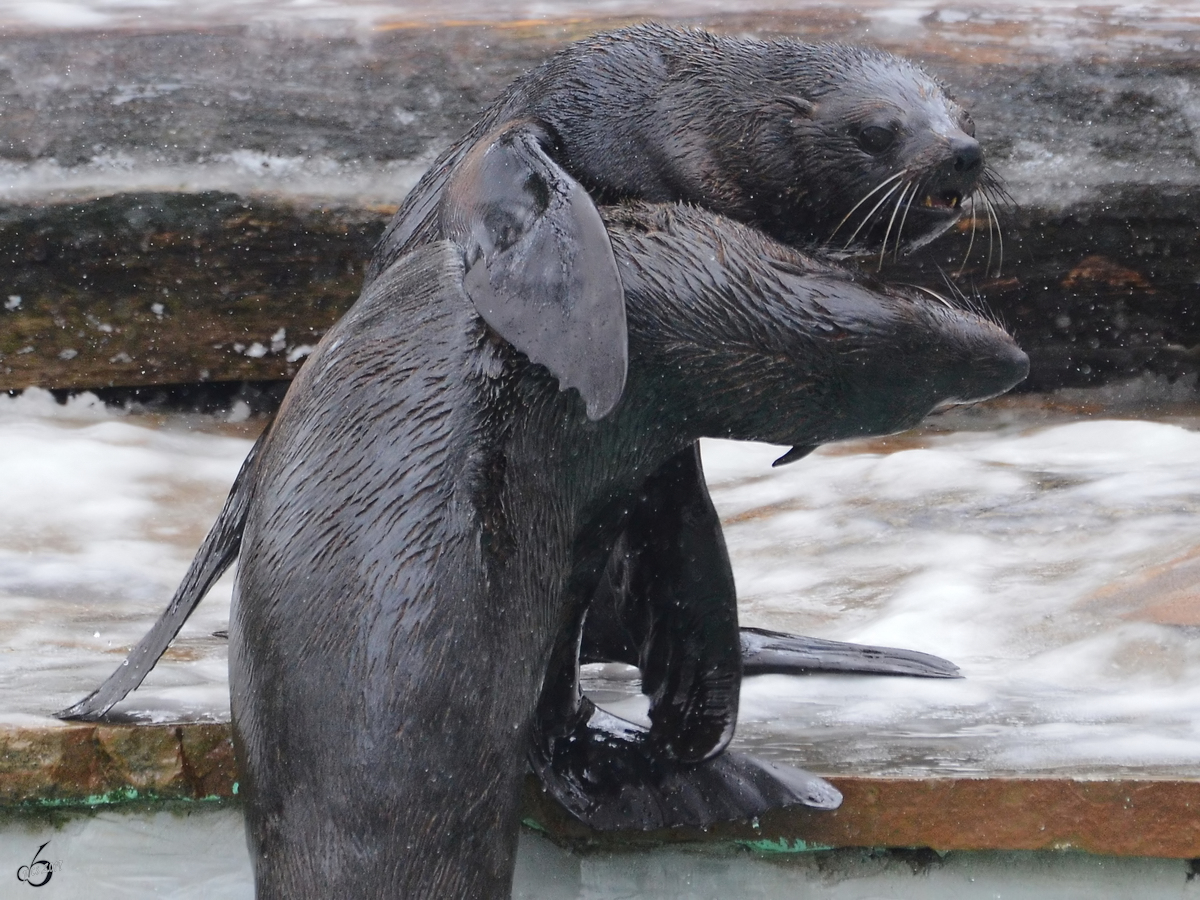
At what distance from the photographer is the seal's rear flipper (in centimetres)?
271

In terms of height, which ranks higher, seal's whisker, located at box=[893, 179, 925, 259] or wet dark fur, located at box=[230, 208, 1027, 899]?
seal's whisker, located at box=[893, 179, 925, 259]

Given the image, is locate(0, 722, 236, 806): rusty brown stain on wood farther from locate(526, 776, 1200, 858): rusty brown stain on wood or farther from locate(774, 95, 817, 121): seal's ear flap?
locate(774, 95, 817, 121): seal's ear flap

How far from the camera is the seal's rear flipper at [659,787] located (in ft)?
8.91

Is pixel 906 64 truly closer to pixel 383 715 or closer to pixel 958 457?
pixel 383 715

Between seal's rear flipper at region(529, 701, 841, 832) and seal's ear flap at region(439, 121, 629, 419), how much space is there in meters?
0.87

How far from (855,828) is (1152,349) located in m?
4.30

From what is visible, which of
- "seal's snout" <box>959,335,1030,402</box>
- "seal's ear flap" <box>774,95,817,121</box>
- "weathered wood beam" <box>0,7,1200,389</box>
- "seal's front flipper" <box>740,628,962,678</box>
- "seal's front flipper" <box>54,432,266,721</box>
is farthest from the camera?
"weathered wood beam" <box>0,7,1200,389</box>

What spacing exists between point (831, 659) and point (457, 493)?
1.44 metres

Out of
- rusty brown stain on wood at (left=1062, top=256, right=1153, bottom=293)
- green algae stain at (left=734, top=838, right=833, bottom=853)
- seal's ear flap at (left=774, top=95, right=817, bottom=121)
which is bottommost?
green algae stain at (left=734, top=838, right=833, bottom=853)

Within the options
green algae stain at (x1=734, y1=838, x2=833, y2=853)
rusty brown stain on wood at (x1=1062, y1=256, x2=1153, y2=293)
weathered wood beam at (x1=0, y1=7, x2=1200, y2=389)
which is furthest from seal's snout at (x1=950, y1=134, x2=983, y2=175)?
rusty brown stain on wood at (x1=1062, y1=256, x2=1153, y2=293)

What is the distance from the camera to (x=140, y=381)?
245 inches

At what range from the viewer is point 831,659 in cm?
350

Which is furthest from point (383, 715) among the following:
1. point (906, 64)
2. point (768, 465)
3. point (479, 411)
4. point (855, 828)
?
point (768, 465)

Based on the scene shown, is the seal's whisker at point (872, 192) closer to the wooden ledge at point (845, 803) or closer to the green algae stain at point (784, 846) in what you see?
the wooden ledge at point (845, 803)
